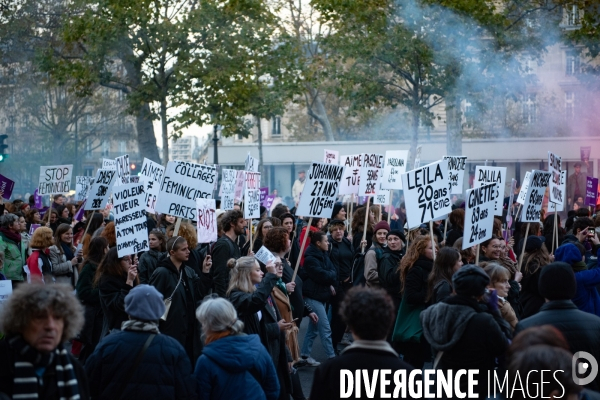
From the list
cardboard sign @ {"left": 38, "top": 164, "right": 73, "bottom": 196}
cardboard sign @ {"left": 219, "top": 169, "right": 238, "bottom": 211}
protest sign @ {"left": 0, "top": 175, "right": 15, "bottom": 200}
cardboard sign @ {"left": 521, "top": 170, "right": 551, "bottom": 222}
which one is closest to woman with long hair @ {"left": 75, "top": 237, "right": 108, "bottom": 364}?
cardboard sign @ {"left": 219, "top": 169, "right": 238, "bottom": 211}

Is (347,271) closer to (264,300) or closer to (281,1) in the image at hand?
(264,300)

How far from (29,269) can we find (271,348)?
455 centimetres

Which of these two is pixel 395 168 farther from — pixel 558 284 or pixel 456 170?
pixel 558 284

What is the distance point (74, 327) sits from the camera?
15.5ft

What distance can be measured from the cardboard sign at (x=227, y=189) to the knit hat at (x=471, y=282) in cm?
879

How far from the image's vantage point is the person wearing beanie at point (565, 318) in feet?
19.7

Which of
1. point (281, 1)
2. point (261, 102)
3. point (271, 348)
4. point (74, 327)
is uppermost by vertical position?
point (281, 1)

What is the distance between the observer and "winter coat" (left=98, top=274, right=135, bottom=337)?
8008 millimetres

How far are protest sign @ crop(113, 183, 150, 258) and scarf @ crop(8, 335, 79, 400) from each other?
422 centimetres

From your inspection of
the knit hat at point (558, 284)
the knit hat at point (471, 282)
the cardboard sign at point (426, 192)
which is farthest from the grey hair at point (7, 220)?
the knit hat at point (558, 284)

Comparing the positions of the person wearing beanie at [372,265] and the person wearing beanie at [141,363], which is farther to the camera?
the person wearing beanie at [372,265]

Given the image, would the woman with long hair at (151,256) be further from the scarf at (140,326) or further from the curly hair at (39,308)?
the curly hair at (39,308)

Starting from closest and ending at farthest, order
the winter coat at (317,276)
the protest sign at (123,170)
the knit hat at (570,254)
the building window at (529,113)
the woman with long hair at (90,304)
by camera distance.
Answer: the knit hat at (570,254) < the woman with long hair at (90,304) < the winter coat at (317,276) < the protest sign at (123,170) < the building window at (529,113)

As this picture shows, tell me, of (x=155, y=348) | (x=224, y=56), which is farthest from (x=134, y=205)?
(x=224, y=56)
